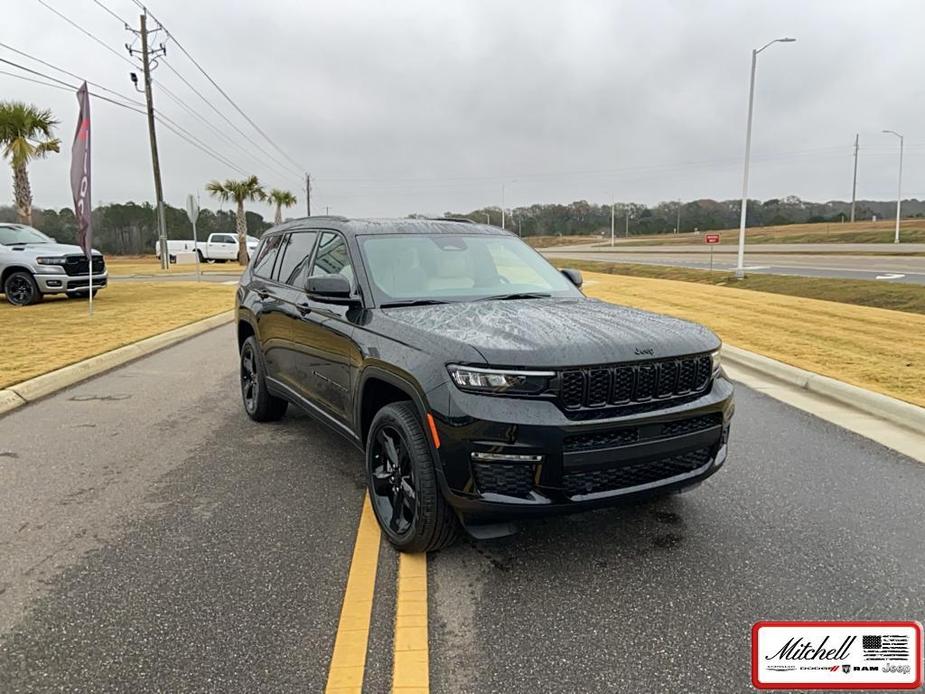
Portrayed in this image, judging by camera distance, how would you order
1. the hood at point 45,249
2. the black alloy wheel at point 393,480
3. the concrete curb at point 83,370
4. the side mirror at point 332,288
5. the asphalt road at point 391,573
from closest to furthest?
the asphalt road at point 391,573
the black alloy wheel at point 393,480
the side mirror at point 332,288
the concrete curb at point 83,370
the hood at point 45,249

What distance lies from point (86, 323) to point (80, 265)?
4.33 meters

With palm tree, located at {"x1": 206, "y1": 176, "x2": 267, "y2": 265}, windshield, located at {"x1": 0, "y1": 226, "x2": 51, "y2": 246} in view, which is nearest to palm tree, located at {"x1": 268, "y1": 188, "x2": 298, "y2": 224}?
palm tree, located at {"x1": 206, "y1": 176, "x2": 267, "y2": 265}

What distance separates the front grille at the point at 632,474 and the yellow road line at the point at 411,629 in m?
0.84

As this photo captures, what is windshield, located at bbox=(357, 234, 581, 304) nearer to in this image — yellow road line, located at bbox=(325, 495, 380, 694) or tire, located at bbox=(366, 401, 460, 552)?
tire, located at bbox=(366, 401, 460, 552)

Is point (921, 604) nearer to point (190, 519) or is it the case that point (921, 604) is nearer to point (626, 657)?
point (626, 657)

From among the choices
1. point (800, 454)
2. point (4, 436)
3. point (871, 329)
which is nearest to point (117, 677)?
point (4, 436)

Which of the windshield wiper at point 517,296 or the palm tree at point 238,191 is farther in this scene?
the palm tree at point 238,191

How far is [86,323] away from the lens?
11.8 metres

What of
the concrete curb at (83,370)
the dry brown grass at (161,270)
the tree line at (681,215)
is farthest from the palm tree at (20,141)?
the tree line at (681,215)

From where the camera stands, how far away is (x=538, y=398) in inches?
115

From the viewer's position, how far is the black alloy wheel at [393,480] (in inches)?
132

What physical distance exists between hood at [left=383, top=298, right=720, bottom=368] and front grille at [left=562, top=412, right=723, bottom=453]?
325mm

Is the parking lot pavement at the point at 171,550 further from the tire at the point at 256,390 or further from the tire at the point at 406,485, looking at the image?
the tire at the point at 406,485

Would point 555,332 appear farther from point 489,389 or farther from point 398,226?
point 398,226
